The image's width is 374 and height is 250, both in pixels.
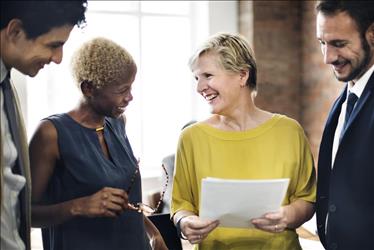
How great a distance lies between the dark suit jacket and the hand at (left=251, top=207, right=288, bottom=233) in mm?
143

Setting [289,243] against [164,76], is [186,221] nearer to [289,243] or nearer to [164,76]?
[289,243]

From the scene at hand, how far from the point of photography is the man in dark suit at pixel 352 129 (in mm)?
1401

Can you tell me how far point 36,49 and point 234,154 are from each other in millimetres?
736

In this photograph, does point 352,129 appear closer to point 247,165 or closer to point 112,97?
point 247,165

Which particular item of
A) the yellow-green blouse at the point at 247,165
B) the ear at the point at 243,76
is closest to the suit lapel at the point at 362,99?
the yellow-green blouse at the point at 247,165

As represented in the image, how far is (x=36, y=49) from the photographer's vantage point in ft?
3.92

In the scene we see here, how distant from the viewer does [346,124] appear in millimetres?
1473

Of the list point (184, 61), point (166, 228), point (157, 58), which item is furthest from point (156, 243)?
point (184, 61)

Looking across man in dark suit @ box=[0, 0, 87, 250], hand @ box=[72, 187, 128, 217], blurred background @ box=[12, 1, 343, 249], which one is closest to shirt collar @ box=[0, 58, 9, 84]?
man in dark suit @ box=[0, 0, 87, 250]

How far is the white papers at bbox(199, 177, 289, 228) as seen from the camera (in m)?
1.36

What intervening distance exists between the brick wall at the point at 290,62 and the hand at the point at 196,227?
10.6ft

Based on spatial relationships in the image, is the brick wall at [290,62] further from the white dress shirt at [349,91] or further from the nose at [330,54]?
the nose at [330,54]

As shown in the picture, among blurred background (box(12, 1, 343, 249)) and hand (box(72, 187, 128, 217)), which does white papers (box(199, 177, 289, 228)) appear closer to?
hand (box(72, 187, 128, 217))

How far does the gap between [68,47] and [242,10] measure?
5.36ft
